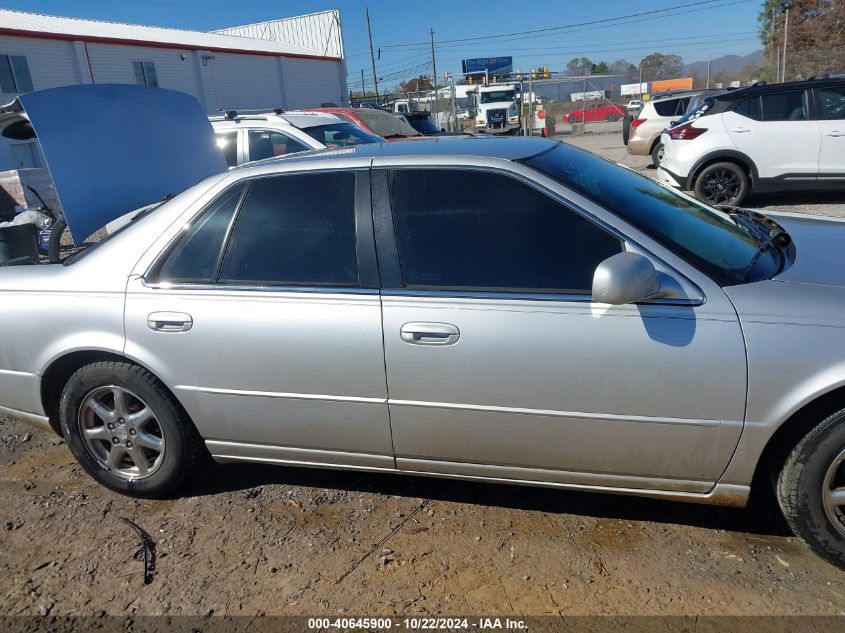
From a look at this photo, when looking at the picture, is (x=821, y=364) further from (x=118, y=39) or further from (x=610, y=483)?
(x=118, y=39)

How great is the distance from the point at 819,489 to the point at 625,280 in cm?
106

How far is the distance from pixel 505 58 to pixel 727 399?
57.2 m

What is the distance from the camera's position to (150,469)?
3264 mm

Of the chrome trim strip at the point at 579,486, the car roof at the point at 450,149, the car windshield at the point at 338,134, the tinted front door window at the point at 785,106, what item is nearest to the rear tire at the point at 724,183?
the tinted front door window at the point at 785,106

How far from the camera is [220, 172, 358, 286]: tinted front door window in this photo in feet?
9.31

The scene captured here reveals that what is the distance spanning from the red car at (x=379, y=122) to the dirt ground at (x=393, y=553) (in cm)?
892

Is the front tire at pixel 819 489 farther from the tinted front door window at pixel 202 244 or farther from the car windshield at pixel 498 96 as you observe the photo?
the car windshield at pixel 498 96

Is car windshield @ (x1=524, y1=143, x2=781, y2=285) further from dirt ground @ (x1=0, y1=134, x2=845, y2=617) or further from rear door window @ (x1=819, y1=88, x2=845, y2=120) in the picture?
rear door window @ (x1=819, y1=88, x2=845, y2=120)

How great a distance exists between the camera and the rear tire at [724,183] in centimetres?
903

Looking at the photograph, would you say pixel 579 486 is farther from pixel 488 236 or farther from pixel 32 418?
pixel 32 418

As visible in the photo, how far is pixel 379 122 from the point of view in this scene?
12.2 metres

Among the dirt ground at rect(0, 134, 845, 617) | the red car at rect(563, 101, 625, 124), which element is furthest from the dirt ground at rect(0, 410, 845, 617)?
the red car at rect(563, 101, 625, 124)

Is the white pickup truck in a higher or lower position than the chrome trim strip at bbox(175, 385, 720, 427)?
higher

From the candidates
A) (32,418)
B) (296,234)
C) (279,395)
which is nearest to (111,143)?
(32,418)
